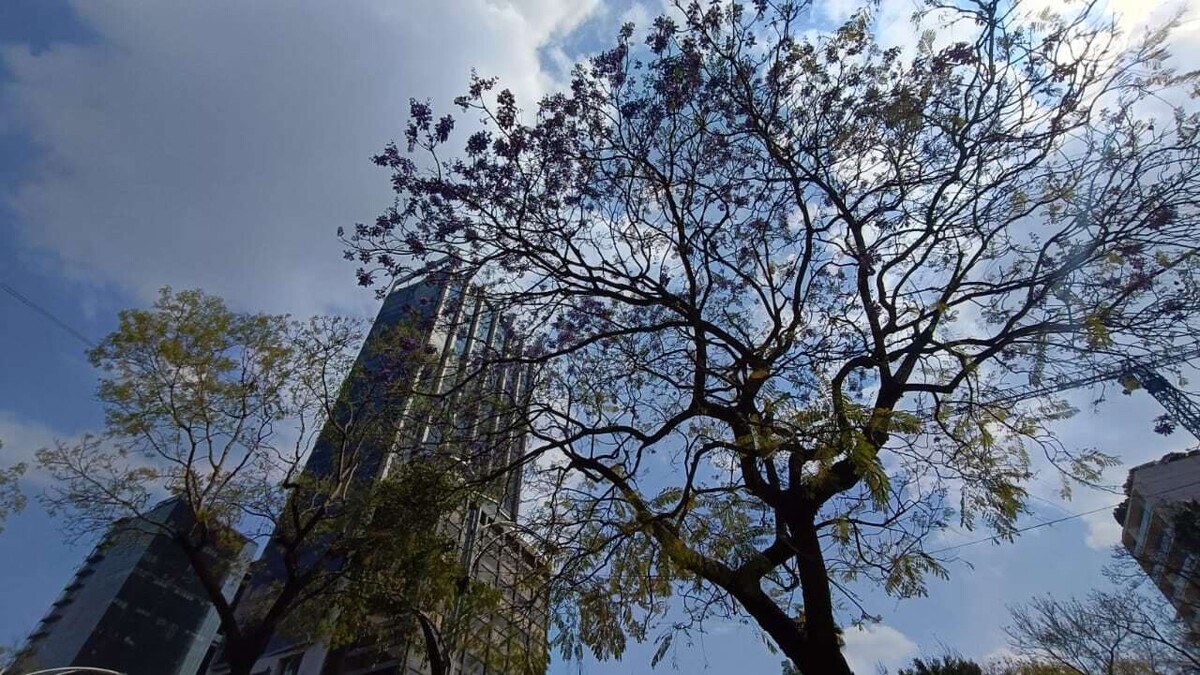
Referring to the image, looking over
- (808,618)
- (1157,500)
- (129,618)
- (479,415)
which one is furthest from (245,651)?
(129,618)

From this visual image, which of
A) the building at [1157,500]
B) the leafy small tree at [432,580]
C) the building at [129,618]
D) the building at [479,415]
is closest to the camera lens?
the leafy small tree at [432,580]

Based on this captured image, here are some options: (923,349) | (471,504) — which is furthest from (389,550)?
(923,349)

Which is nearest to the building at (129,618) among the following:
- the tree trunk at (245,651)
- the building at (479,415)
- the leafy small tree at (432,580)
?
the tree trunk at (245,651)

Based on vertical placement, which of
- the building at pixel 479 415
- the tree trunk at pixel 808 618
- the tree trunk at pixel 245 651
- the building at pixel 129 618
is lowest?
the tree trunk at pixel 808 618

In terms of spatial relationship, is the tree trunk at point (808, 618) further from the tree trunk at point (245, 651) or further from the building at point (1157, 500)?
the building at point (1157, 500)

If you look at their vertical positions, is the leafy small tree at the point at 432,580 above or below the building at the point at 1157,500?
below

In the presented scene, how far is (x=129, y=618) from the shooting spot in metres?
45.3

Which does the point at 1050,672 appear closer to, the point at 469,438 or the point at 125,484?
the point at 469,438

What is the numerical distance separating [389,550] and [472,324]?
8.51 feet

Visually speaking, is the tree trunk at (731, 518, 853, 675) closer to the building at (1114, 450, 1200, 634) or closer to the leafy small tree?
the leafy small tree

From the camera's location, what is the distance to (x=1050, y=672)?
1694cm

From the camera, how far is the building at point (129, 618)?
43.8 metres

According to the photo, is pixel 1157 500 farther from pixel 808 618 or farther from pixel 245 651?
pixel 245 651

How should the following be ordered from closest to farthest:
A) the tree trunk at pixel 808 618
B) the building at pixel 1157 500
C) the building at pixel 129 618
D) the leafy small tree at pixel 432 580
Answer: the tree trunk at pixel 808 618 < the leafy small tree at pixel 432 580 < the building at pixel 1157 500 < the building at pixel 129 618
